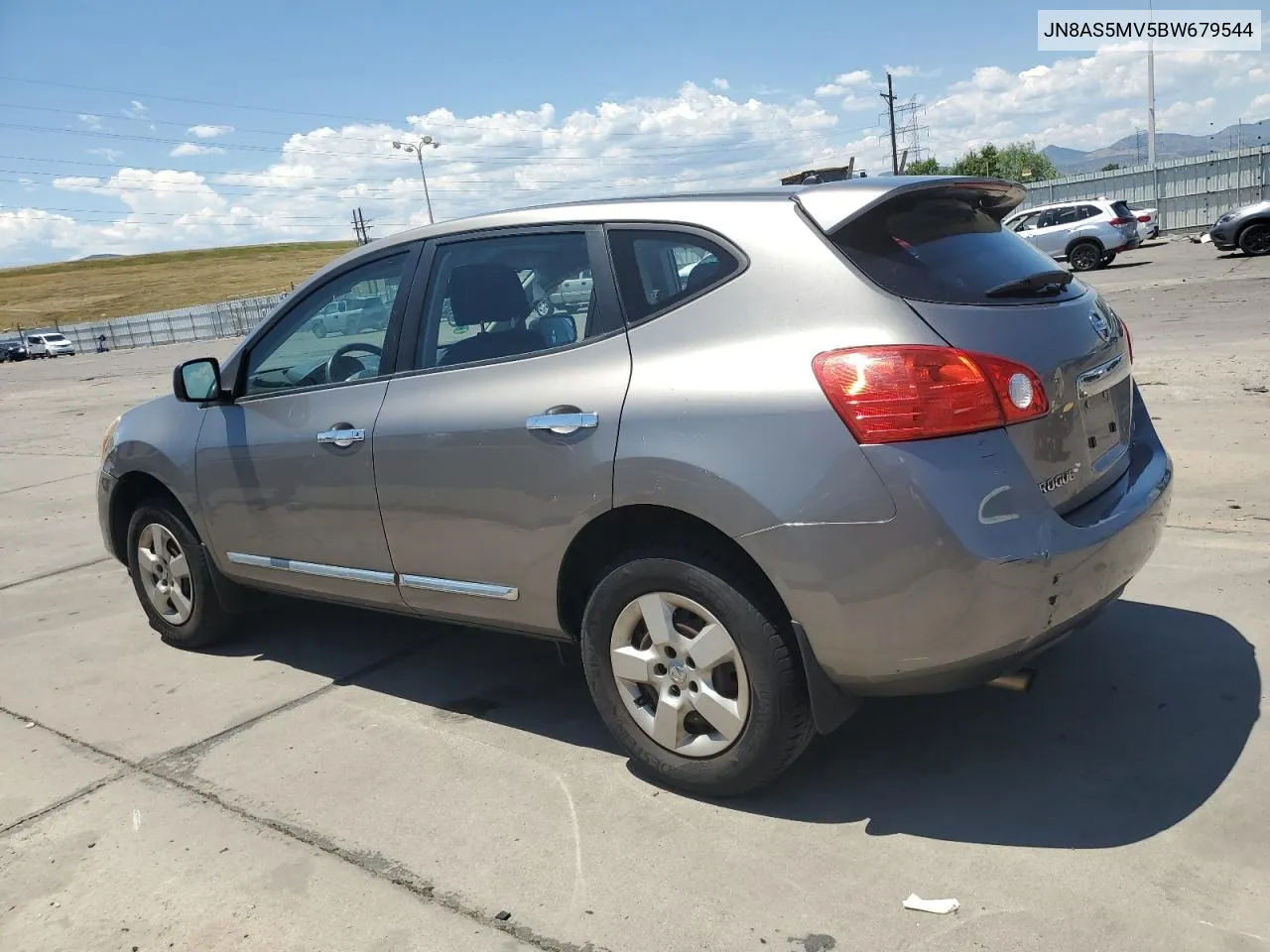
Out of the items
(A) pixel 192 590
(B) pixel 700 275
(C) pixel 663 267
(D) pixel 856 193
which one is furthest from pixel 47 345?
(D) pixel 856 193

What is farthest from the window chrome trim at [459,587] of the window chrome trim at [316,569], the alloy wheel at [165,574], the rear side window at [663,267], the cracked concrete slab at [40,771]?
the alloy wheel at [165,574]

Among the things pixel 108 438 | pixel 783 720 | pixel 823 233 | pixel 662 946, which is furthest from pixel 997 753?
pixel 108 438

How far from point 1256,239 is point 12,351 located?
189ft

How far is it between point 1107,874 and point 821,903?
72cm

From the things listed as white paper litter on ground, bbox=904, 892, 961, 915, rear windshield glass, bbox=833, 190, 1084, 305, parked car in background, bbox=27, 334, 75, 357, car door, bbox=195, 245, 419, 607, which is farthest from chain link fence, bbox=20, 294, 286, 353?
white paper litter on ground, bbox=904, 892, 961, 915

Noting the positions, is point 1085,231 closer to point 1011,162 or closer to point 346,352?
point 346,352

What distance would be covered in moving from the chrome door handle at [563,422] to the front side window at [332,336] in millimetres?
924

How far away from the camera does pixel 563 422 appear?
3.21m

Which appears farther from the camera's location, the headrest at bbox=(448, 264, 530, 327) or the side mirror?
the side mirror

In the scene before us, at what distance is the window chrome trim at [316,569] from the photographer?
396cm

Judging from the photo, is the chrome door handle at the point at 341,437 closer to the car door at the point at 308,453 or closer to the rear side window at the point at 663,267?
the car door at the point at 308,453

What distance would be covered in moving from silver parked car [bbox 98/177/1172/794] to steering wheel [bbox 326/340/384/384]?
0.02 m

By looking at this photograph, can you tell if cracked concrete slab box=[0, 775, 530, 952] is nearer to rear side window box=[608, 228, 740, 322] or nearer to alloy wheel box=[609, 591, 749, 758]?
alloy wheel box=[609, 591, 749, 758]

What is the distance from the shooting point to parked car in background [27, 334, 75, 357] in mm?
56000
